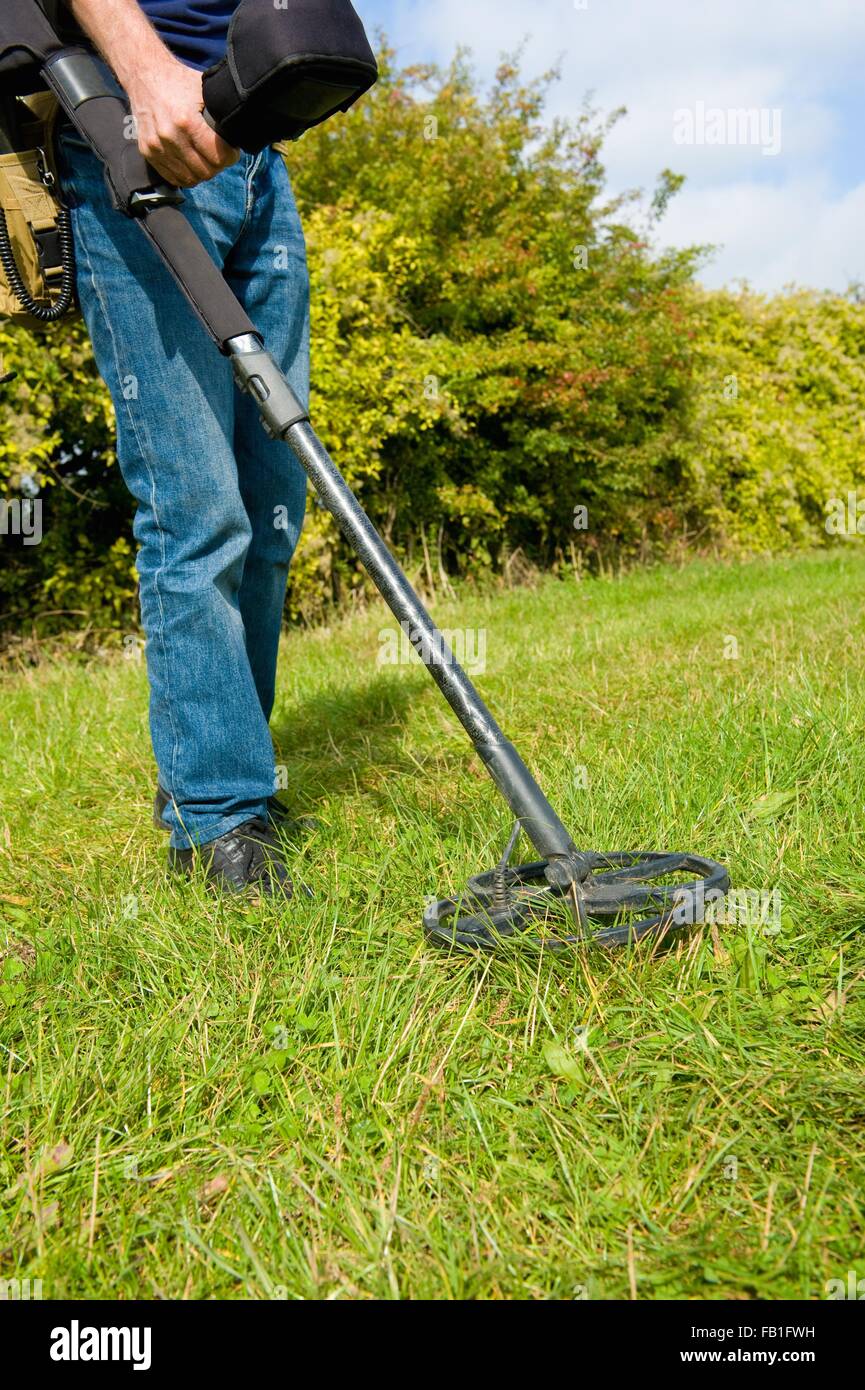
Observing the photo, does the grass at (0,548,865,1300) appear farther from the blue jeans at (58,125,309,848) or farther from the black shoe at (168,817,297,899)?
the blue jeans at (58,125,309,848)

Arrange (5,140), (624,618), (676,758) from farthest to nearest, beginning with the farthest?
1. (624,618)
2. (676,758)
3. (5,140)

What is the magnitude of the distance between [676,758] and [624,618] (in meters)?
2.60

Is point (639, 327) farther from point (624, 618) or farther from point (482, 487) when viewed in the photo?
point (624, 618)

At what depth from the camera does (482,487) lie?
23.3ft

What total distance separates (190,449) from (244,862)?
2.50 feet

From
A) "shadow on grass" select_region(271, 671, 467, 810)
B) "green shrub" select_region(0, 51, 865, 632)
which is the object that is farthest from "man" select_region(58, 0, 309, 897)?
"green shrub" select_region(0, 51, 865, 632)

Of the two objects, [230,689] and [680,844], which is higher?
[230,689]

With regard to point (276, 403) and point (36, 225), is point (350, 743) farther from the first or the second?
point (36, 225)

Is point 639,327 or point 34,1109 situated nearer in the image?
point 34,1109

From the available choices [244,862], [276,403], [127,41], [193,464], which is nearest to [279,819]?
[244,862]
